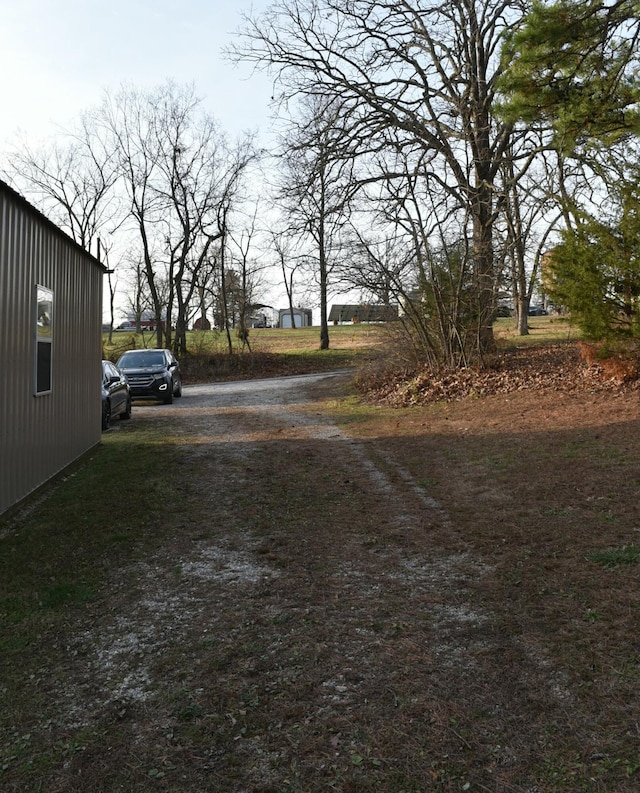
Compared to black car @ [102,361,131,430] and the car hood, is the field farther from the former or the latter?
the car hood

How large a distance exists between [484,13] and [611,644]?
62.5 ft

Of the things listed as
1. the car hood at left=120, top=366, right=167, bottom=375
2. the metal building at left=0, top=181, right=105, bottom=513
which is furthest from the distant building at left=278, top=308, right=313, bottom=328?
the metal building at left=0, top=181, right=105, bottom=513

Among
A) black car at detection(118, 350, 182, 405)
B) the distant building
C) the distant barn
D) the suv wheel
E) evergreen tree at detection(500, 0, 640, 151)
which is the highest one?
the distant building

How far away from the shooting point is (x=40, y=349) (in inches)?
353

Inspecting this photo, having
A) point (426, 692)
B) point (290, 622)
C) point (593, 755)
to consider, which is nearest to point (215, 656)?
point (290, 622)

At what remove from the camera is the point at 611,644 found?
4020 millimetres

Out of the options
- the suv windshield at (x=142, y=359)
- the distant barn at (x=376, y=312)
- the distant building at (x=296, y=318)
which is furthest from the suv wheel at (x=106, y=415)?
the distant building at (x=296, y=318)

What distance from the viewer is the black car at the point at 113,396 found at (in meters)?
14.9

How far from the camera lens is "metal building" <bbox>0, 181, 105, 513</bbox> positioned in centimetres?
748

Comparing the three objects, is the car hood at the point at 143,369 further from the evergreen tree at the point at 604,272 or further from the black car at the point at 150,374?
the evergreen tree at the point at 604,272

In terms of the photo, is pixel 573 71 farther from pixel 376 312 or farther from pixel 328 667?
pixel 376 312

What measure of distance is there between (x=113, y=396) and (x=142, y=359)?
6388 millimetres

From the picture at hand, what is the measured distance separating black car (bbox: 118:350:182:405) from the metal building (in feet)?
26.7

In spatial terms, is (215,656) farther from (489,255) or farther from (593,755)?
(489,255)
